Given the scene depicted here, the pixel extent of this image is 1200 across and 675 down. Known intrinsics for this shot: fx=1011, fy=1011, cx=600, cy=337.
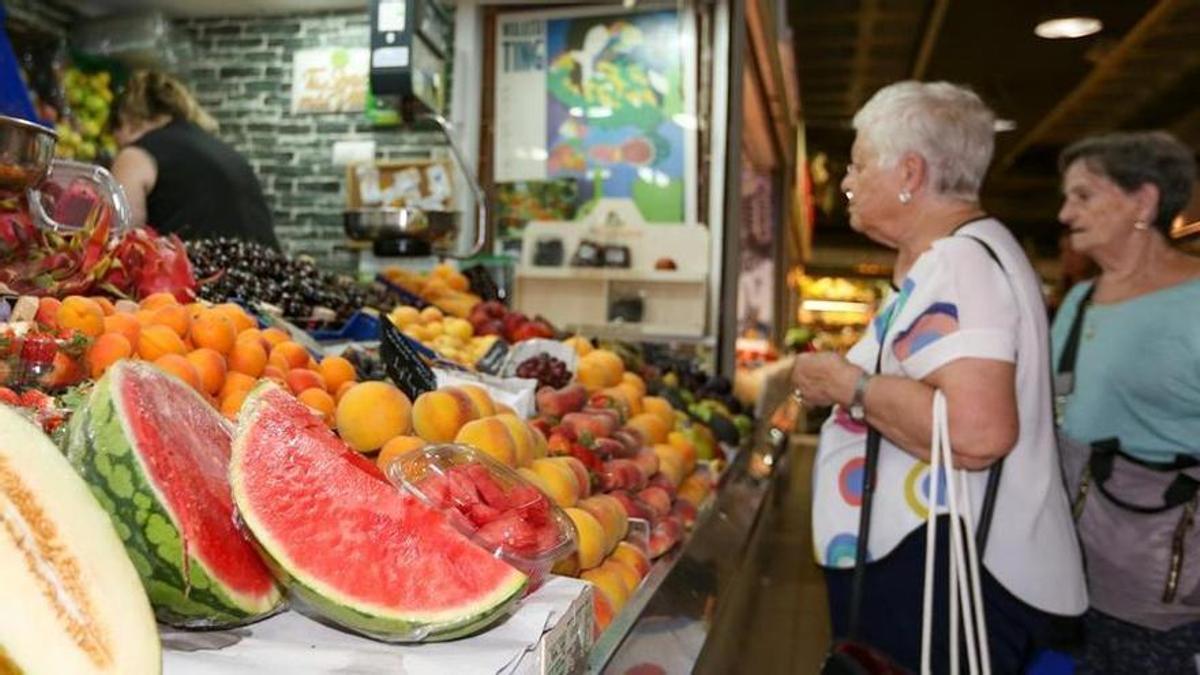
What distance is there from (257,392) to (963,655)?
1.54m

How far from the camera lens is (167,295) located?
1.72m

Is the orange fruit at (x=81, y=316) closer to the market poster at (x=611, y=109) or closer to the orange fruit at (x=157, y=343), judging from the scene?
the orange fruit at (x=157, y=343)

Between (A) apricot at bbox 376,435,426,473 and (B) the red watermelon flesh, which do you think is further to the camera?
(A) apricot at bbox 376,435,426,473

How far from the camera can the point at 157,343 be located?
4.78 ft

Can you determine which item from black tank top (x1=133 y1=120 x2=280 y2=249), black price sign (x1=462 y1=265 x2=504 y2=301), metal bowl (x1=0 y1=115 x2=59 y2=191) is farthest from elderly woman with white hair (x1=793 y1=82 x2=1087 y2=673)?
black tank top (x1=133 y1=120 x2=280 y2=249)

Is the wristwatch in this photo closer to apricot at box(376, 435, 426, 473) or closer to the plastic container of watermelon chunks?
apricot at box(376, 435, 426, 473)

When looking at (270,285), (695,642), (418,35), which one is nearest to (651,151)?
(418,35)

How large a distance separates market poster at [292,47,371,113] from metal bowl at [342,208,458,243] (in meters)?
2.65

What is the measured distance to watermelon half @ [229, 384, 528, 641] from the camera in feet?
2.82

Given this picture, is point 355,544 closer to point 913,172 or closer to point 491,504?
point 491,504

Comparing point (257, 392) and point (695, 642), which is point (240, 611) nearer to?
point (257, 392)

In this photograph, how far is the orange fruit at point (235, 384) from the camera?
149 centimetres

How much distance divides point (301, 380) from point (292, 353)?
3.8 inches

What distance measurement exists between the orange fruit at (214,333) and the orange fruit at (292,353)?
0.07 m
